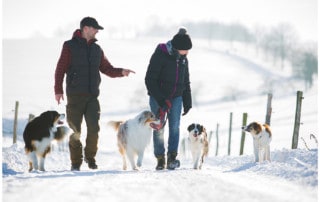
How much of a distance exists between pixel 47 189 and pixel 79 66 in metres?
3.51

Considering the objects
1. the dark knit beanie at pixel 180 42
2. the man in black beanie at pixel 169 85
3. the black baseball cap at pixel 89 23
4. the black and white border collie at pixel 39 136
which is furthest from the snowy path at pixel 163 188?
the black baseball cap at pixel 89 23

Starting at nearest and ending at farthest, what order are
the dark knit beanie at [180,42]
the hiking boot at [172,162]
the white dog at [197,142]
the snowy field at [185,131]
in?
the snowy field at [185,131] < the dark knit beanie at [180,42] < the hiking boot at [172,162] < the white dog at [197,142]

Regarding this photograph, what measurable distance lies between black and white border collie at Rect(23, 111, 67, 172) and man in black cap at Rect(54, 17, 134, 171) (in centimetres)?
49

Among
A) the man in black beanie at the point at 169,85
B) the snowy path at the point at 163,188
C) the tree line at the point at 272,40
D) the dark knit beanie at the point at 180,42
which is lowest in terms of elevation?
the snowy path at the point at 163,188

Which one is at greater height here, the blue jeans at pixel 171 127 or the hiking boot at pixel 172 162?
the blue jeans at pixel 171 127

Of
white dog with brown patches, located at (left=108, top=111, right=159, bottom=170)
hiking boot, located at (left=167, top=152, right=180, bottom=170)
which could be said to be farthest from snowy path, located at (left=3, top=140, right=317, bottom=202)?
white dog with brown patches, located at (left=108, top=111, right=159, bottom=170)

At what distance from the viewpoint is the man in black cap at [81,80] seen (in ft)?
26.8

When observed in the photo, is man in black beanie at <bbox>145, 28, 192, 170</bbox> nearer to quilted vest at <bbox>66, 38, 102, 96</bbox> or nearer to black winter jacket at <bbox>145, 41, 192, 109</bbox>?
black winter jacket at <bbox>145, 41, 192, 109</bbox>

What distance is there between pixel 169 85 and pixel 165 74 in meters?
0.22

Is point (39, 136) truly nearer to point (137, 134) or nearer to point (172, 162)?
point (137, 134)

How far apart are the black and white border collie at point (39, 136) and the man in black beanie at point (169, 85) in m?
1.86

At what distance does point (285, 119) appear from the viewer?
147 feet

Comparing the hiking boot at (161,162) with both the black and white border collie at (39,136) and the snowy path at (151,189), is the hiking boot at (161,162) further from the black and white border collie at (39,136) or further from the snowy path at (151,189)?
the snowy path at (151,189)

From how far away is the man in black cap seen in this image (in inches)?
322
